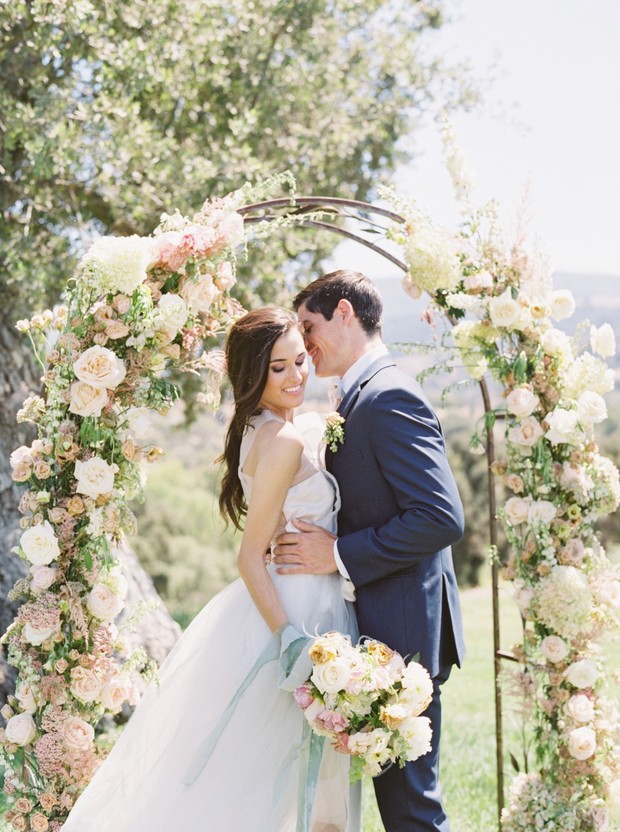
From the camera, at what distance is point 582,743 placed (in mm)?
3561

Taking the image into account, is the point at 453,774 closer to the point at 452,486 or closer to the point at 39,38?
the point at 452,486

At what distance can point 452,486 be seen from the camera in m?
3.09

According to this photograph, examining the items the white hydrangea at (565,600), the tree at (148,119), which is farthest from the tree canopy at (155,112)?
the white hydrangea at (565,600)

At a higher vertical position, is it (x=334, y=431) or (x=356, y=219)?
(x=356, y=219)

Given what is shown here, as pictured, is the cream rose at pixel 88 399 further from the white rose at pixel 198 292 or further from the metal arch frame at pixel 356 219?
the metal arch frame at pixel 356 219

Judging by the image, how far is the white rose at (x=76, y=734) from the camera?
10.9 feet

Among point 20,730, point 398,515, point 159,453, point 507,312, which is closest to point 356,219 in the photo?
point 507,312

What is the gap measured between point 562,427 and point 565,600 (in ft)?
2.36

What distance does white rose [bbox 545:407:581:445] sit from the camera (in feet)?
12.0

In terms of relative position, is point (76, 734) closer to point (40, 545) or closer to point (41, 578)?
point (41, 578)

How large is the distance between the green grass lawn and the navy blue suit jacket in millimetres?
991

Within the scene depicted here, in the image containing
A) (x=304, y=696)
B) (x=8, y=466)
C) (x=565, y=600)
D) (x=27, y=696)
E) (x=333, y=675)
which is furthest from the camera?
(x=8, y=466)

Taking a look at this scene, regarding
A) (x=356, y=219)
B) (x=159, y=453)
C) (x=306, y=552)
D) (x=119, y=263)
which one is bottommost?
(x=306, y=552)

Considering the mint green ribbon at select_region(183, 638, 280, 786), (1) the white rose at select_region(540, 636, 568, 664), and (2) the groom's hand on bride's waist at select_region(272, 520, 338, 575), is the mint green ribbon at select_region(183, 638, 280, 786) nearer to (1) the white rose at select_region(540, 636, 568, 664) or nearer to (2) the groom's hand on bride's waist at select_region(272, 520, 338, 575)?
(2) the groom's hand on bride's waist at select_region(272, 520, 338, 575)
